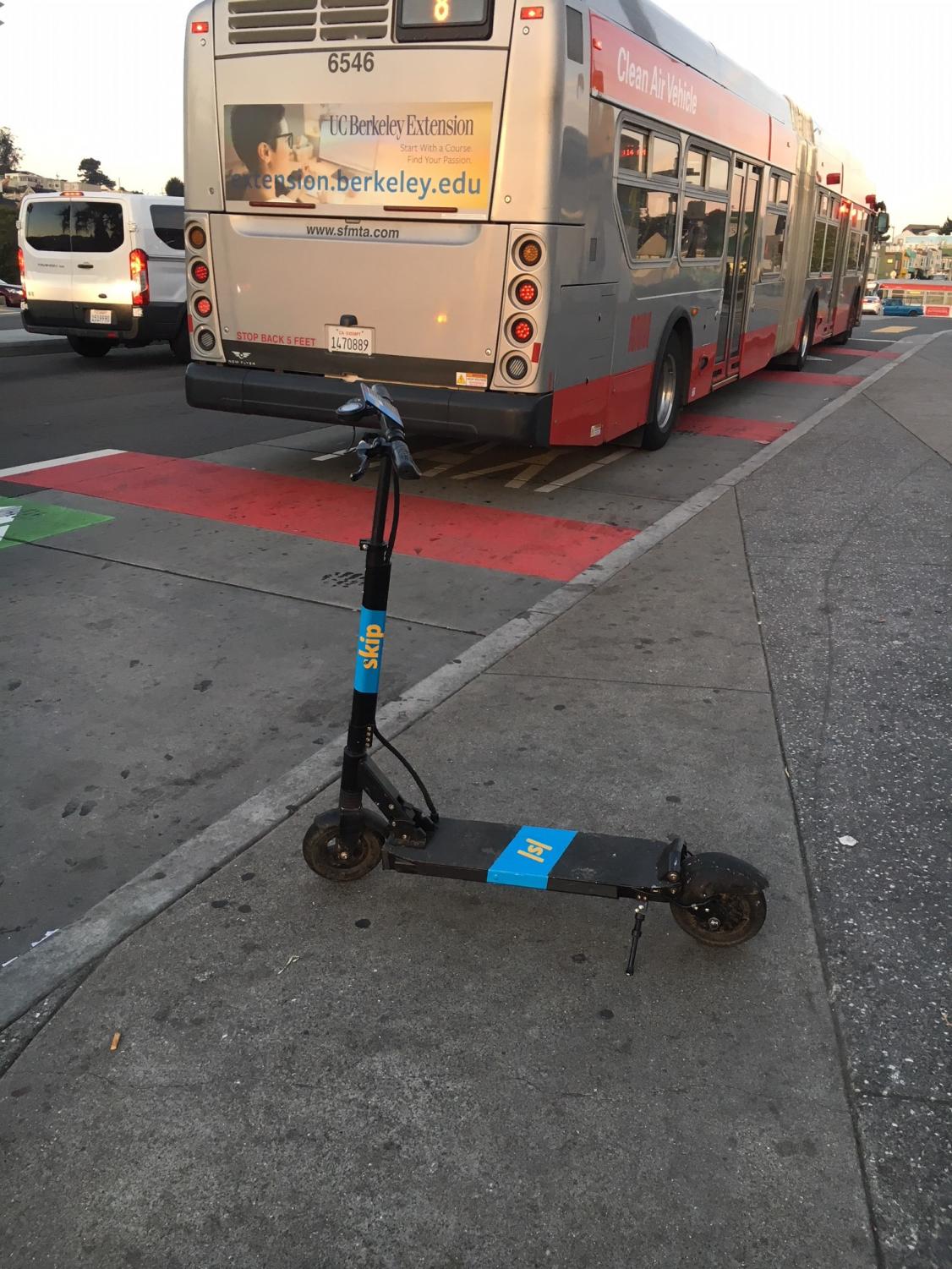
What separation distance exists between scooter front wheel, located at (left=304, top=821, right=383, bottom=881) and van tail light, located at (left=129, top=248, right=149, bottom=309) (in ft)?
46.4

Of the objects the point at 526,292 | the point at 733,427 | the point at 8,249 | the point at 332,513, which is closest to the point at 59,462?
the point at 332,513

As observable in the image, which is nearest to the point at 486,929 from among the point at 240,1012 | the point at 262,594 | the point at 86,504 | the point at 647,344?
the point at 240,1012

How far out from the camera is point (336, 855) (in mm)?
3303

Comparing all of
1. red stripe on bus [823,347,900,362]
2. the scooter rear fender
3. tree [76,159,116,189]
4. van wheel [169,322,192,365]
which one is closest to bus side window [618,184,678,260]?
the scooter rear fender

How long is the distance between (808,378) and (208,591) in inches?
537

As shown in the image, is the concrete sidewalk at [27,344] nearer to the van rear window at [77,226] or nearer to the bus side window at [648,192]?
the van rear window at [77,226]

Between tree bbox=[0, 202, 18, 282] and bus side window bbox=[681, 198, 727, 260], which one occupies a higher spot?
tree bbox=[0, 202, 18, 282]

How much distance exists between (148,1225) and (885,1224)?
1522 millimetres

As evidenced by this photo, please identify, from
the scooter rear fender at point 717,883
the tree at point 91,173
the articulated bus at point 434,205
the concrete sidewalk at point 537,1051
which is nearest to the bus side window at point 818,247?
the articulated bus at point 434,205

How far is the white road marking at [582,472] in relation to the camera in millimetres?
8719

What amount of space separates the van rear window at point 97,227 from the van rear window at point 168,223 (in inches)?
20.3

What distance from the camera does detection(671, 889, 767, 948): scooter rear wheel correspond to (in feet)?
9.82

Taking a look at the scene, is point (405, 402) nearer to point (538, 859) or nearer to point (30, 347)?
point (538, 859)

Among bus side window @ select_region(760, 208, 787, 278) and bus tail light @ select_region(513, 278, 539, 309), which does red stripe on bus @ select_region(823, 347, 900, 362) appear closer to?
bus side window @ select_region(760, 208, 787, 278)
